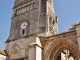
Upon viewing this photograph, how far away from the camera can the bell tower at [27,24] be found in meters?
23.9

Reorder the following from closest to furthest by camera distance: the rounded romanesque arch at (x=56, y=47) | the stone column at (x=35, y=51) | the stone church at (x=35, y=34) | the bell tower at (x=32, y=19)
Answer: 1. the stone column at (x=35, y=51)
2. the rounded romanesque arch at (x=56, y=47)
3. the stone church at (x=35, y=34)
4. the bell tower at (x=32, y=19)

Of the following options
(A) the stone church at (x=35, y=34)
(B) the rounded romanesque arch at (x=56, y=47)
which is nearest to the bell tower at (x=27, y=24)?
(A) the stone church at (x=35, y=34)

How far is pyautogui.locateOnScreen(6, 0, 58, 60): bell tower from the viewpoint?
23.9 meters

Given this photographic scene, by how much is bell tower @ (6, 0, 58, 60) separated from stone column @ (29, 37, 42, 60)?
247 inches

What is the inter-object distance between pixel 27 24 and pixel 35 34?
→ 3037mm

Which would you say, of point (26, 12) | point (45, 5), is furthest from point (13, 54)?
point (45, 5)

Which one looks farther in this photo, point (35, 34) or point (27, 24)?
point (27, 24)

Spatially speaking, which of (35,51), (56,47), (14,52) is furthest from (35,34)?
(35,51)

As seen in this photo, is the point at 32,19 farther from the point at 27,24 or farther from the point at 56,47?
the point at 56,47

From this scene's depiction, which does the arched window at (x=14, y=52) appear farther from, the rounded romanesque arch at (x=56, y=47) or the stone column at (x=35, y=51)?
the rounded romanesque arch at (x=56, y=47)

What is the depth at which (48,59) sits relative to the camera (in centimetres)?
1659

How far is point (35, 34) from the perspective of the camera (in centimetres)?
2358

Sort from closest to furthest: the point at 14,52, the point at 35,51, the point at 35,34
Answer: the point at 35,51 < the point at 35,34 < the point at 14,52

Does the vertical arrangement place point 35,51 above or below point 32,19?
below
